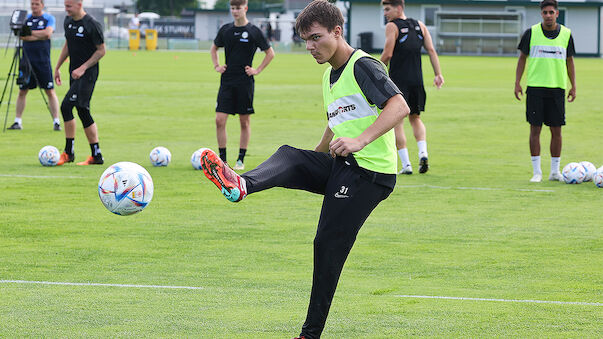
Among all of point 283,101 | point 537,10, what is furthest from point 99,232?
point 537,10

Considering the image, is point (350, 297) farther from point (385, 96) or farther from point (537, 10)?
point (537, 10)

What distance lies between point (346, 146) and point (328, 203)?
0.47 m

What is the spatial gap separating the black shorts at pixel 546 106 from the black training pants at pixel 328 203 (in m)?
7.59

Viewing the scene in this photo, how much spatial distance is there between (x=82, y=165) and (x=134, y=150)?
215 centimetres

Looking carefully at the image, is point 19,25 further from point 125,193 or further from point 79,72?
point 125,193

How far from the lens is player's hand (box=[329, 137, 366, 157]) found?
4996 millimetres

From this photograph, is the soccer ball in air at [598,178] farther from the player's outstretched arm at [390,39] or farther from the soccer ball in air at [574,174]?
the player's outstretched arm at [390,39]

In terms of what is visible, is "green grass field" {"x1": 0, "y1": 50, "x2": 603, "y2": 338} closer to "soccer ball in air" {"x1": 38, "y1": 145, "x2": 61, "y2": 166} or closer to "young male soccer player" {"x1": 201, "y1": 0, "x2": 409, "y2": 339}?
"soccer ball in air" {"x1": 38, "y1": 145, "x2": 61, "y2": 166}

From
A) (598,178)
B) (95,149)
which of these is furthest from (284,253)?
(95,149)

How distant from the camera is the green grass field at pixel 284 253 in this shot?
20.1 feet

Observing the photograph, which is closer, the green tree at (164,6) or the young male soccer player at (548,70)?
the young male soccer player at (548,70)

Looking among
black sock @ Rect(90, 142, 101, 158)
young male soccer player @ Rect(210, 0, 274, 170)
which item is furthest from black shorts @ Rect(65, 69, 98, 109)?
young male soccer player @ Rect(210, 0, 274, 170)

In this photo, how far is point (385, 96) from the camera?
5.10 meters

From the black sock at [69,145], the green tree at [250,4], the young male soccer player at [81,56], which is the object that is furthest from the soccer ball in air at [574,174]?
the green tree at [250,4]
